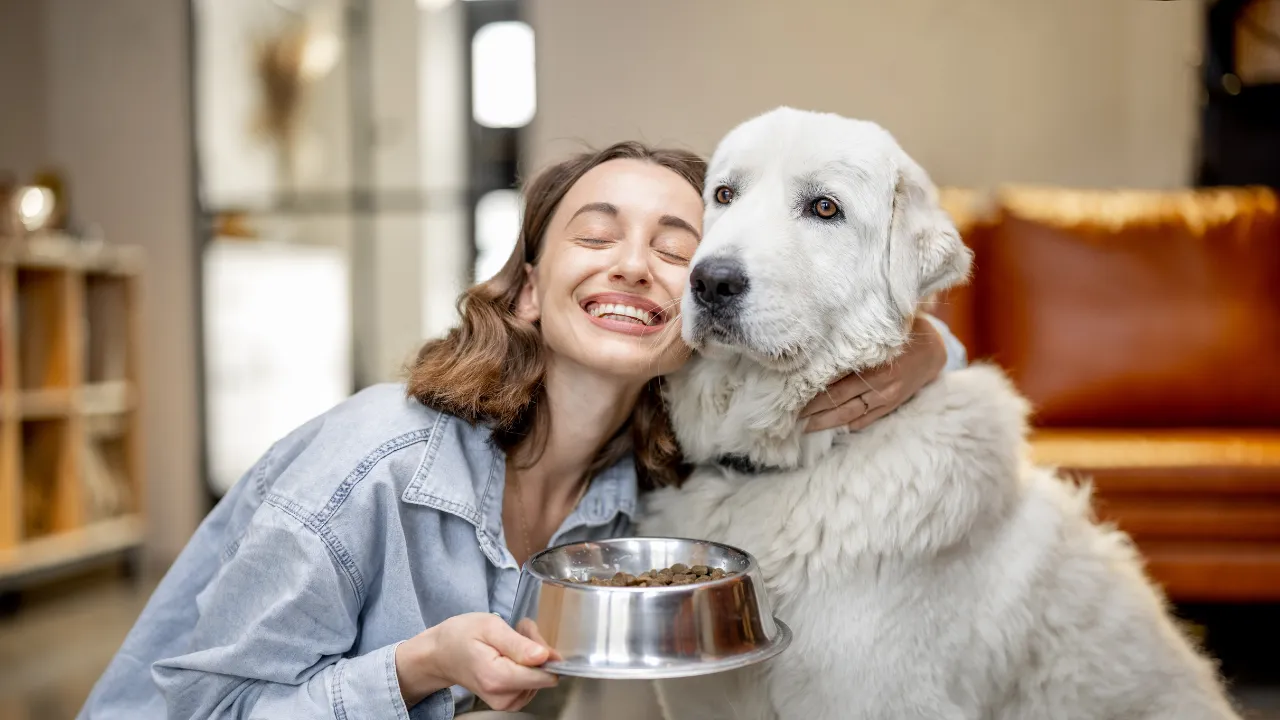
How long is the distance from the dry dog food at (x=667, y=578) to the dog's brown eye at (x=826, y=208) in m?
0.58

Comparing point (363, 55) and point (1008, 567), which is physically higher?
point (363, 55)

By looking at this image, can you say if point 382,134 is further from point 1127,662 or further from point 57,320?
point 1127,662

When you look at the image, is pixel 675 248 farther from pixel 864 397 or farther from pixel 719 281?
pixel 864 397

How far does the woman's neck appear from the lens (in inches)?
63.6

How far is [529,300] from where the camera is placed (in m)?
1.78

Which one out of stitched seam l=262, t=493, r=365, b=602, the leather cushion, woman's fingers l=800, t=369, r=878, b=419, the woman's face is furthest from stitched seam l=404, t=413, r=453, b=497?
the leather cushion

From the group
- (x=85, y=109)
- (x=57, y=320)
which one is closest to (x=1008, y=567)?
(x=57, y=320)

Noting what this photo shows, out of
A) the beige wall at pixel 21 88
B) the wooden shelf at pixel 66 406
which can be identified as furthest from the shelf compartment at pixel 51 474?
the beige wall at pixel 21 88

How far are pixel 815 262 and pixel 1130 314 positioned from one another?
228cm

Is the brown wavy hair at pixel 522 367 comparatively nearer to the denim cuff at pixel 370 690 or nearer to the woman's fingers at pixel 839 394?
the woman's fingers at pixel 839 394

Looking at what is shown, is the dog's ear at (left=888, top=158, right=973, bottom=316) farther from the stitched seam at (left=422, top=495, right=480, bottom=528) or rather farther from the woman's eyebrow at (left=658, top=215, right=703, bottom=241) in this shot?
the stitched seam at (left=422, top=495, right=480, bottom=528)

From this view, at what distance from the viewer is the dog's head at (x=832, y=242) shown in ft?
4.64

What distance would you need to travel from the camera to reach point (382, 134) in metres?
5.42

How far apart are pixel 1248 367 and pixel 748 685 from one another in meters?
2.59
